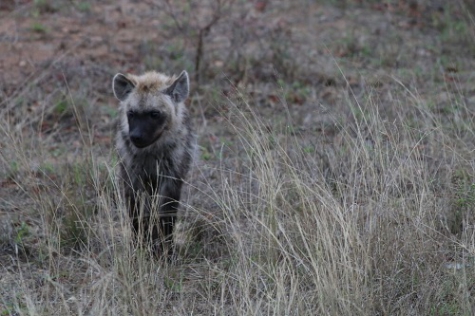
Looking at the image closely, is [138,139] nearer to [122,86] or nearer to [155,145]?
[155,145]

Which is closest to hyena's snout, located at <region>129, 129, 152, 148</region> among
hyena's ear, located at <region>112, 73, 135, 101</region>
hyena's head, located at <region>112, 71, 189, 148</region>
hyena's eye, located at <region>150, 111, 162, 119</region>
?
hyena's head, located at <region>112, 71, 189, 148</region>

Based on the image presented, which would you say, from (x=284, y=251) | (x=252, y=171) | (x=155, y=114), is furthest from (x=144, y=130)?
(x=284, y=251)

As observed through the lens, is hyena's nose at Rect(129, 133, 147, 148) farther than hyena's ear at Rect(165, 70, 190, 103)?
No

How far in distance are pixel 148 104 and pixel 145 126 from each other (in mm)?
180

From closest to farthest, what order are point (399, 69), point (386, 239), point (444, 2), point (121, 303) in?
point (121, 303) → point (386, 239) → point (399, 69) → point (444, 2)

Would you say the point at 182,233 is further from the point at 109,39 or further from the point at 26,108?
the point at 109,39

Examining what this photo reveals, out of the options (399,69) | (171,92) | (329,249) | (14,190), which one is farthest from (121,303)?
(399,69)

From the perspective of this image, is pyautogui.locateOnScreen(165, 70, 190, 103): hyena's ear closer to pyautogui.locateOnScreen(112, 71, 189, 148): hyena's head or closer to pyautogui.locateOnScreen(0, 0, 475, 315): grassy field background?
pyautogui.locateOnScreen(112, 71, 189, 148): hyena's head

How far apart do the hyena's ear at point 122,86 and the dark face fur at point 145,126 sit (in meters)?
0.21

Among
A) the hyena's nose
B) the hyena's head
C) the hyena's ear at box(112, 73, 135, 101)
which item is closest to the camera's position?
the hyena's nose

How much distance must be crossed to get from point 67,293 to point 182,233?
3.64 ft

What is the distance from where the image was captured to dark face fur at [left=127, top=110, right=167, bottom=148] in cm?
611

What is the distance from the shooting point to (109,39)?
10.4 m

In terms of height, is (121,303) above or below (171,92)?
below
